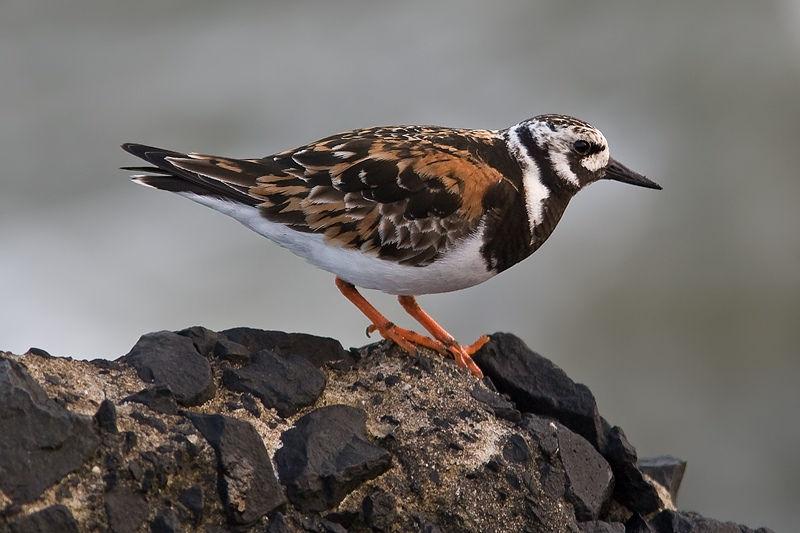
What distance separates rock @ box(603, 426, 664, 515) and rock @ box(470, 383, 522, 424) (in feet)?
1.40

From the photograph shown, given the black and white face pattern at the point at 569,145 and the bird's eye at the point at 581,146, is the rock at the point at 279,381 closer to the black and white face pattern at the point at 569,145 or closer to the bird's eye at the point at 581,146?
the black and white face pattern at the point at 569,145

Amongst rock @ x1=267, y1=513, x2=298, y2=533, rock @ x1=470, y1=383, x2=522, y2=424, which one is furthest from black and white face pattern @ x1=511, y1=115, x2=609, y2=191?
rock @ x1=267, y1=513, x2=298, y2=533

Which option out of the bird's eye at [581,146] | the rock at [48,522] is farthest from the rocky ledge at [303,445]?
the bird's eye at [581,146]

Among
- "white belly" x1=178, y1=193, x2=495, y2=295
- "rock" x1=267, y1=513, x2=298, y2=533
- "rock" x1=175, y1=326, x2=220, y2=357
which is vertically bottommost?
"rock" x1=267, y1=513, x2=298, y2=533

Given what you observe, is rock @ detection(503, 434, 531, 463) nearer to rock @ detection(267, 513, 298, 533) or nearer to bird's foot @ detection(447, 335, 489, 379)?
bird's foot @ detection(447, 335, 489, 379)

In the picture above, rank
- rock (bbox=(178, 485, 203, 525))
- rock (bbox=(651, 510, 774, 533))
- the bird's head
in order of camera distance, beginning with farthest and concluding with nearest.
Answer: the bird's head < rock (bbox=(651, 510, 774, 533)) < rock (bbox=(178, 485, 203, 525))

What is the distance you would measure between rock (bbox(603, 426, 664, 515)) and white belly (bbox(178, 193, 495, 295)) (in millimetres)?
935

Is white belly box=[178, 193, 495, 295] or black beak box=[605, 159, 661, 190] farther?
black beak box=[605, 159, 661, 190]

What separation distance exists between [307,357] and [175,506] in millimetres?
1061

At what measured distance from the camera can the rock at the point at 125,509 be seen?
3068 mm

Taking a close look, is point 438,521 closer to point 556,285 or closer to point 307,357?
point 307,357

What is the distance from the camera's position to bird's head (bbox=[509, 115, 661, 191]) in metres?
4.73

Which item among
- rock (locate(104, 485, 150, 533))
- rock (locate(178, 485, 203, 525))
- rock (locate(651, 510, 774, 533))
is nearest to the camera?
rock (locate(104, 485, 150, 533))

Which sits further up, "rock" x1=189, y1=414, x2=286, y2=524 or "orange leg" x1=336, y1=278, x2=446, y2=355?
"orange leg" x1=336, y1=278, x2=446, y2=355
